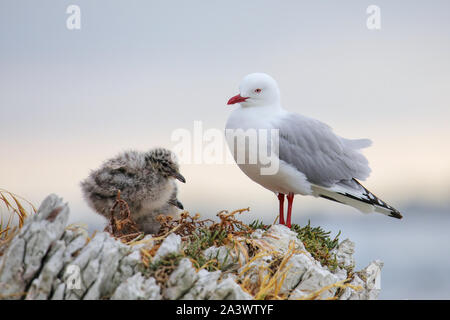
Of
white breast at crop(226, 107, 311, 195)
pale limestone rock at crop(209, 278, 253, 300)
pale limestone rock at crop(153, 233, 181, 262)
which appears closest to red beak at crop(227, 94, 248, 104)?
white breast at crop(226, 107, 311, 195)

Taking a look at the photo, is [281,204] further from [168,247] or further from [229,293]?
[229,293]

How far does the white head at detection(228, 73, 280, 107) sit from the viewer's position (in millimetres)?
5406

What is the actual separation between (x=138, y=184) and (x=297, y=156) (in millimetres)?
1552

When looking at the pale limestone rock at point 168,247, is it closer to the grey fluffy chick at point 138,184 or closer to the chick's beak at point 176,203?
the grey fluffy chick at point 138,184

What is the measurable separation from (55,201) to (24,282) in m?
0.56

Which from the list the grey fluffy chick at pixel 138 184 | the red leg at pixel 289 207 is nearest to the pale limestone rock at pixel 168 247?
the grey fluffy chick at pixel 138 184

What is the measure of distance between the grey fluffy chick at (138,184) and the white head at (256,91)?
935mm

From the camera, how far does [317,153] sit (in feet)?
18.1

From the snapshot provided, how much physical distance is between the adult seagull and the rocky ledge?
1.26 m

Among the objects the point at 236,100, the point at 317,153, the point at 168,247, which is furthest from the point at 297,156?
the point at 168,247

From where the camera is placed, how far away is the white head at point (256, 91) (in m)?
5.41

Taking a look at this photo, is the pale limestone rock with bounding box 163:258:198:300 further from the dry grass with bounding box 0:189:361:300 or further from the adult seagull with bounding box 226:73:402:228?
the adult seagull with bounding box 226:73:402:228
